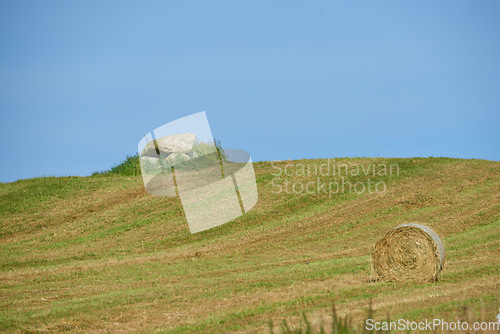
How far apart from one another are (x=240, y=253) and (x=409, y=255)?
428 inches

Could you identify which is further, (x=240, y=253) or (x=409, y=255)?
(x=240, y=253)

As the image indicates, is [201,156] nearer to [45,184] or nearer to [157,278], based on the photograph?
[45,184]

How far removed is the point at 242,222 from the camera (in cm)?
3362

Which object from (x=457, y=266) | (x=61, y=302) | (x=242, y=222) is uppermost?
(x=242, y=222)

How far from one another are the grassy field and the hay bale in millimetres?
597

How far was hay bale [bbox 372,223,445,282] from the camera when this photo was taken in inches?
684

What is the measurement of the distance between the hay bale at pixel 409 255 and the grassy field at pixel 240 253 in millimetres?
597

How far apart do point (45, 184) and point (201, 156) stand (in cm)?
1247

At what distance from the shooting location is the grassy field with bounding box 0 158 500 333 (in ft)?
48.2

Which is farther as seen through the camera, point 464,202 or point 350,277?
point 464,202

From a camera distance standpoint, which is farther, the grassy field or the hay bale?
the hay bale

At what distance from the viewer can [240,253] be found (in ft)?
89.0

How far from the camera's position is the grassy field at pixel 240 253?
48.2 feet

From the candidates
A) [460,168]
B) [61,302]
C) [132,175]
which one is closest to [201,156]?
[132,175]
